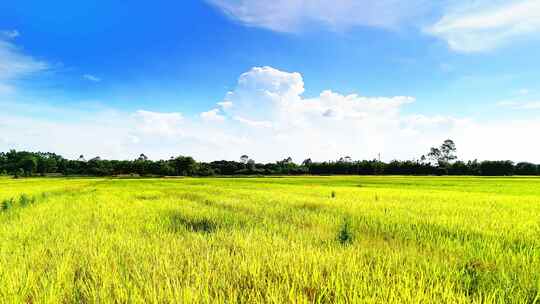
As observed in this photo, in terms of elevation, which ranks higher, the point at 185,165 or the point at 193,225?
the point at 185,165

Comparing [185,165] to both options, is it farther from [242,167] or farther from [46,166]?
[46,166]

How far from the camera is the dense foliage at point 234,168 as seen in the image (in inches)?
4048

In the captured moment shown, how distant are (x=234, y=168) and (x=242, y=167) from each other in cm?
303

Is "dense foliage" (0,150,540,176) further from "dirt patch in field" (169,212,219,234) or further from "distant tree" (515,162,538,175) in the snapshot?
"dirt patch in field" (169,212,219,234)

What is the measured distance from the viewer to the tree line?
4055 inches

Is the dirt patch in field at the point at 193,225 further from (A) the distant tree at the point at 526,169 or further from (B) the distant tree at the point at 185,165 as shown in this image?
(A) the distant tree at the point at 526,169

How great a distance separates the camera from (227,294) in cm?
271

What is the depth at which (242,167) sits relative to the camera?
125 m

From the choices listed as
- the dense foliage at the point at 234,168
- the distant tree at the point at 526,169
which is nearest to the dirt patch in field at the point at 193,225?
the dense foliage at the point at 234,168

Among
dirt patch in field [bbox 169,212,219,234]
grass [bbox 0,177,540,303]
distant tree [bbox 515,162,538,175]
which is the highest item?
distant tree [bbox 515,162,538,175]

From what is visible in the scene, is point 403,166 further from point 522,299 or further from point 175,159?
point 522,299

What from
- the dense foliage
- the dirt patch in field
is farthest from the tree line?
the dirt patch in field

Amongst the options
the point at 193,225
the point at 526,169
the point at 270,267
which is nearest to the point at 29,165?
the point at 193,225

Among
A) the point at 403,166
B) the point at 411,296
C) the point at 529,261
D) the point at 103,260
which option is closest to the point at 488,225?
the point at 529,261
